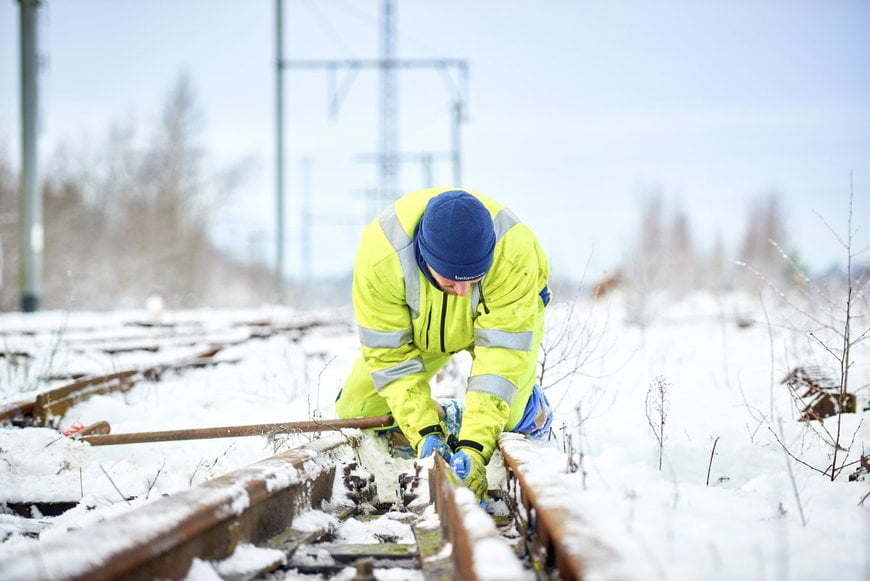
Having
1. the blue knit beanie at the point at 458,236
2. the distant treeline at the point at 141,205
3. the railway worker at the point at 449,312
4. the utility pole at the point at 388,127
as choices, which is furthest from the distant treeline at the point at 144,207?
the blue knit beanie at the point at 458,236

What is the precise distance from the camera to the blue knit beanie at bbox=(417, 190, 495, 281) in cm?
297

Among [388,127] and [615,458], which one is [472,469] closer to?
[615,458]

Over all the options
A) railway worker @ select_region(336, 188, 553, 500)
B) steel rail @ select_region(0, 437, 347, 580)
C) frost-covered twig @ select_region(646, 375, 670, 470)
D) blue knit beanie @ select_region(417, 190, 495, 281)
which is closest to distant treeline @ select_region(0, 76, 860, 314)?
frost-covered twig @ select_region(646, 375, 670, 470)

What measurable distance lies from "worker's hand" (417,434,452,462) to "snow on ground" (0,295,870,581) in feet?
0.76

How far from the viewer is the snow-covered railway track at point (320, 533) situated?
1.62 metres

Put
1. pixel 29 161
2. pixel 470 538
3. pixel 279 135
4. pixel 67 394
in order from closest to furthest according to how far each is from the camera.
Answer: pixel 470 538 < pixel 67 394 < pixel 29 161 < pixel 279 135

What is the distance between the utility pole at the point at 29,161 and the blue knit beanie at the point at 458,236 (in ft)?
35.9

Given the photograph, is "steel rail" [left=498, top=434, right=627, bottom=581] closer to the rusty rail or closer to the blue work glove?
the blue work glove

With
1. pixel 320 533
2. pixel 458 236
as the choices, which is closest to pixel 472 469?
pixel 320 533

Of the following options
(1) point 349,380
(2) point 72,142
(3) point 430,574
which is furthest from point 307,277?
(3) point 430,574

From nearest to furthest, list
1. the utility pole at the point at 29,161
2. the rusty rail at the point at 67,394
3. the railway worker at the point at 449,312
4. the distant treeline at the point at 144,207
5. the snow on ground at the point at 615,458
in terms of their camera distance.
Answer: the snow on ground at the point at 615,458 < the railway worker at the point at 449,312 < the rusty rail at the point at 67,394 < the utility pole at the point at 29,161 < the distant treeline at the point at 144,207

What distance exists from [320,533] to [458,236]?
124cm

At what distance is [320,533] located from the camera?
2.52 meters

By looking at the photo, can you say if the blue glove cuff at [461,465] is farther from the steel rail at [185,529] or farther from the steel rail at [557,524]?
the steel rail at [185,529]
